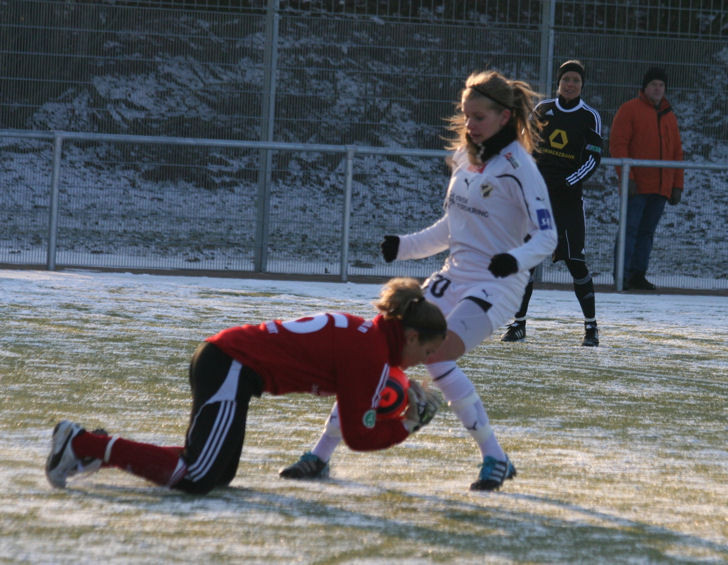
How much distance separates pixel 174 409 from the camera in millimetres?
5539

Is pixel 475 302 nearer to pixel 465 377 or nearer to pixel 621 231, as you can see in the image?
pixel 465 377

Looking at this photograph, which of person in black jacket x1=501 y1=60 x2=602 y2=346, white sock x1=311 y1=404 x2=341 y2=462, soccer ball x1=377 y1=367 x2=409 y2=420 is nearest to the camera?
soccer ball x1=377 y1=367 x2=409 y2=420

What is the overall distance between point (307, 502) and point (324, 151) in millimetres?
9794

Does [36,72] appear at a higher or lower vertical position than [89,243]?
higher

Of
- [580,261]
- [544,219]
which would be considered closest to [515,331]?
[580,261]

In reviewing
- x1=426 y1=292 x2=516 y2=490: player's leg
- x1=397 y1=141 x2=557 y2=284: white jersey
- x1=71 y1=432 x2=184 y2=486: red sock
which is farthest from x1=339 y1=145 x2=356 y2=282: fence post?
x1=71 y1=432 x2=184 y2=486: red sock

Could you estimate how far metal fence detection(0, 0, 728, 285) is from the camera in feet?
44.1

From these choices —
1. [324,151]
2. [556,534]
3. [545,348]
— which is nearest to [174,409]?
[556,534]

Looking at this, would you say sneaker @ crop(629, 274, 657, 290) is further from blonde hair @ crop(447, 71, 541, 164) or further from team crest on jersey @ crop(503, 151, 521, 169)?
team crest on jersey @ crop(503, 151, 521, 169)

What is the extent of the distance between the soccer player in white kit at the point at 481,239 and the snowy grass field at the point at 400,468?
0.22 metres

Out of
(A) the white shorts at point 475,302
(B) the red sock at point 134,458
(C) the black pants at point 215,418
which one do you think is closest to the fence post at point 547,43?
(A) the white shorts at point 475,302

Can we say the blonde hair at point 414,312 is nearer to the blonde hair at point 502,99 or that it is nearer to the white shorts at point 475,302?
the white shorts at point 475,302

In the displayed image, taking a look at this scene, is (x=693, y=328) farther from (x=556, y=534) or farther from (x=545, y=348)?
(x=556, y=534)

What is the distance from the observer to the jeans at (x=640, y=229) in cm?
1318
